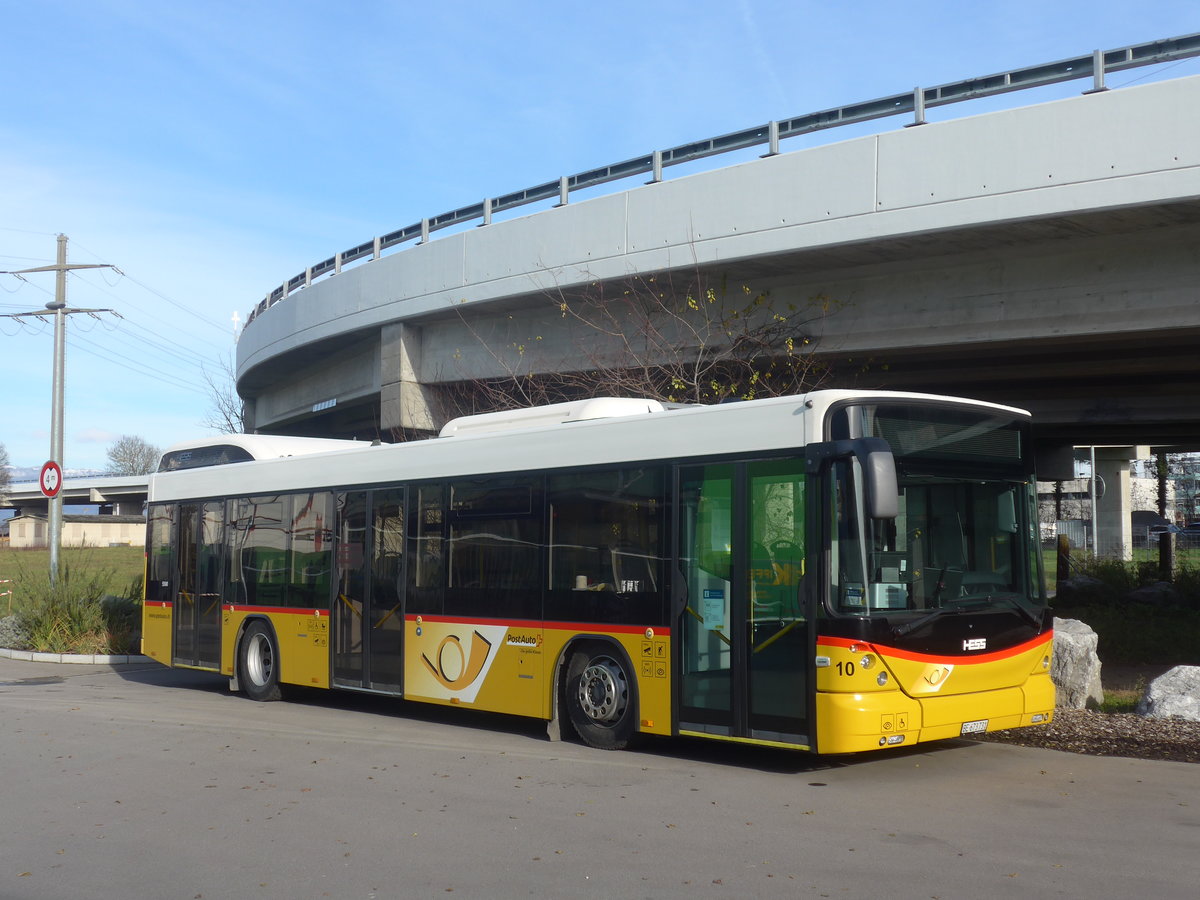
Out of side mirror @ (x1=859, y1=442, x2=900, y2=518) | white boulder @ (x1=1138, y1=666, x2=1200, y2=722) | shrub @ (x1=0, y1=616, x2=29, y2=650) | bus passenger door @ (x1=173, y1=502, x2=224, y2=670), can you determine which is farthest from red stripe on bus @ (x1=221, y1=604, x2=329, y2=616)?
white boulder @ (x1=1138, y1=666, x2=1200, y2=722)

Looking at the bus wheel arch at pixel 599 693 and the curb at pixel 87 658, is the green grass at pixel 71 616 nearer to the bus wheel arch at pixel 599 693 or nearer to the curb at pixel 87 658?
the curb at pixel 87 658

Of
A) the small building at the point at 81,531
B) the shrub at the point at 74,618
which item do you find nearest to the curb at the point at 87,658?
the shrub at the point at 74,618

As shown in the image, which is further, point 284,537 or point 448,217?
point 448,217

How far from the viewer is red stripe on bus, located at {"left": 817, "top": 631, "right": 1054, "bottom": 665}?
8562mm

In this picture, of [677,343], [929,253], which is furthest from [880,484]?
[677,343]

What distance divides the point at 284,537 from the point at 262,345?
46.1 ft

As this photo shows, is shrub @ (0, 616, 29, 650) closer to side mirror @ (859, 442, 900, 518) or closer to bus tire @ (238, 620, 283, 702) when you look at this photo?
bus tire @ (238, 620, 283, 702)

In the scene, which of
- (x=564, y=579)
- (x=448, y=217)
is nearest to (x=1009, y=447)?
(x=564, y=579)

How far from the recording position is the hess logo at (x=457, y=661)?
11.7 meters

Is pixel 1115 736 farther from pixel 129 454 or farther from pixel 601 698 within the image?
pixel 129 454

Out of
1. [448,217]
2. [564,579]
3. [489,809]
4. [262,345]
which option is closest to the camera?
[489,809]

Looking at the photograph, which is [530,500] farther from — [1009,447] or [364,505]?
[1009,447]

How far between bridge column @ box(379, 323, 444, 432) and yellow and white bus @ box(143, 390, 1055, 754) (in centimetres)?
858

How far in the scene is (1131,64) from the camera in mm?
13203
